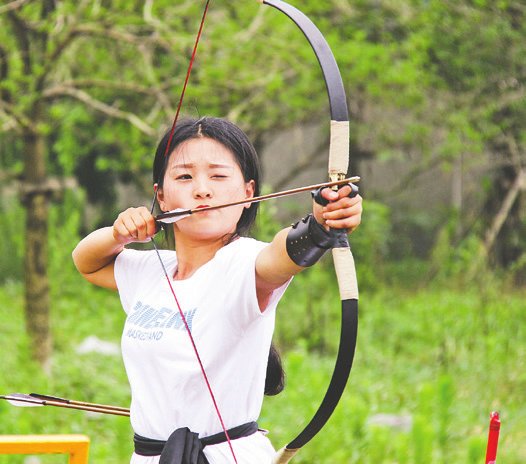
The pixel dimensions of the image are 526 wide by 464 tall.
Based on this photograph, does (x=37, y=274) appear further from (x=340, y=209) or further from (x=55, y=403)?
(x=340, y=209)

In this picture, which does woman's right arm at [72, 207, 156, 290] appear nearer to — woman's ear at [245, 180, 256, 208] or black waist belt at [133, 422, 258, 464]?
woman's ear at [245, 180, 256, 208]

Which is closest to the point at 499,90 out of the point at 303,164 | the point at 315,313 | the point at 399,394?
the point at 303,164

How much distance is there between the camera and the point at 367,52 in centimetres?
664

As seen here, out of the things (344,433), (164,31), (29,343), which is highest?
(164,31)

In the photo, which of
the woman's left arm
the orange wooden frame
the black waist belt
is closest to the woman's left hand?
the woman's left arm

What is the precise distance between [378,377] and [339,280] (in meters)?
4.20

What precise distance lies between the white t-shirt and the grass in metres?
1.84

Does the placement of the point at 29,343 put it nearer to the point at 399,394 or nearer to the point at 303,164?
the point at 399,394

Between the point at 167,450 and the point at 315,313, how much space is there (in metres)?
5.40

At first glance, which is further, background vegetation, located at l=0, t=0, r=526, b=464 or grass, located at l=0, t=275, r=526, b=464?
background vegetation, located at l=0, t=0, r=526, b=464

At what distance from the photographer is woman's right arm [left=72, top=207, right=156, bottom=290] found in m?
1.81

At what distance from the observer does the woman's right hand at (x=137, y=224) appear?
1.81 meters

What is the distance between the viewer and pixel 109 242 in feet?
6.61

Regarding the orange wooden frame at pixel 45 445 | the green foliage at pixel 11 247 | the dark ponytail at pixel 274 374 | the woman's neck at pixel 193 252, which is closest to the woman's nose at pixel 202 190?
the woman's neck at pixel 193 252
